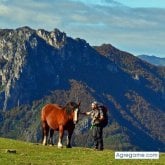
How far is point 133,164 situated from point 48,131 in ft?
43.1

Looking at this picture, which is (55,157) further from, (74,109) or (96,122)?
(96,122)

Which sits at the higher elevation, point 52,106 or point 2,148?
point 52,106

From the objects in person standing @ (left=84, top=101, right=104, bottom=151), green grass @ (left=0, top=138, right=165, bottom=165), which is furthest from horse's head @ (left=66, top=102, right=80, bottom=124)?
green grass @ (left=0, top=138, right=165, bottom=165)

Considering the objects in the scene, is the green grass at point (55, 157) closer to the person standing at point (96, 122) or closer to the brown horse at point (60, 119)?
the brown horse at point (60, 119)

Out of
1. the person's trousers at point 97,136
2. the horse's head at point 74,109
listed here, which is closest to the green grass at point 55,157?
the horse's head at point 74,109

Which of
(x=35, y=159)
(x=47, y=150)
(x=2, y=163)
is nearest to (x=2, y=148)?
(x=47, y=150)

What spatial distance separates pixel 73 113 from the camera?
3928 cm

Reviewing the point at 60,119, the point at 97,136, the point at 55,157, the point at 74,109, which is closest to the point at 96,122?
the point at 97,136

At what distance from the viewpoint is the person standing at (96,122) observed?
1572 inches

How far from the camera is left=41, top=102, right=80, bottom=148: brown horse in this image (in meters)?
39.6

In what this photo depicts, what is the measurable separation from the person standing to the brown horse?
1.30 meters

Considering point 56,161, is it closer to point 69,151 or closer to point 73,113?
point 69,151

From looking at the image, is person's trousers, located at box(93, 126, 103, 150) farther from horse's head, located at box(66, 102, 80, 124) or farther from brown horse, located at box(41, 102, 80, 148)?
horse's head, located at box(66, 102, 80, 124)

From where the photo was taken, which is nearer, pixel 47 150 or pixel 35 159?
pixel 35 159
